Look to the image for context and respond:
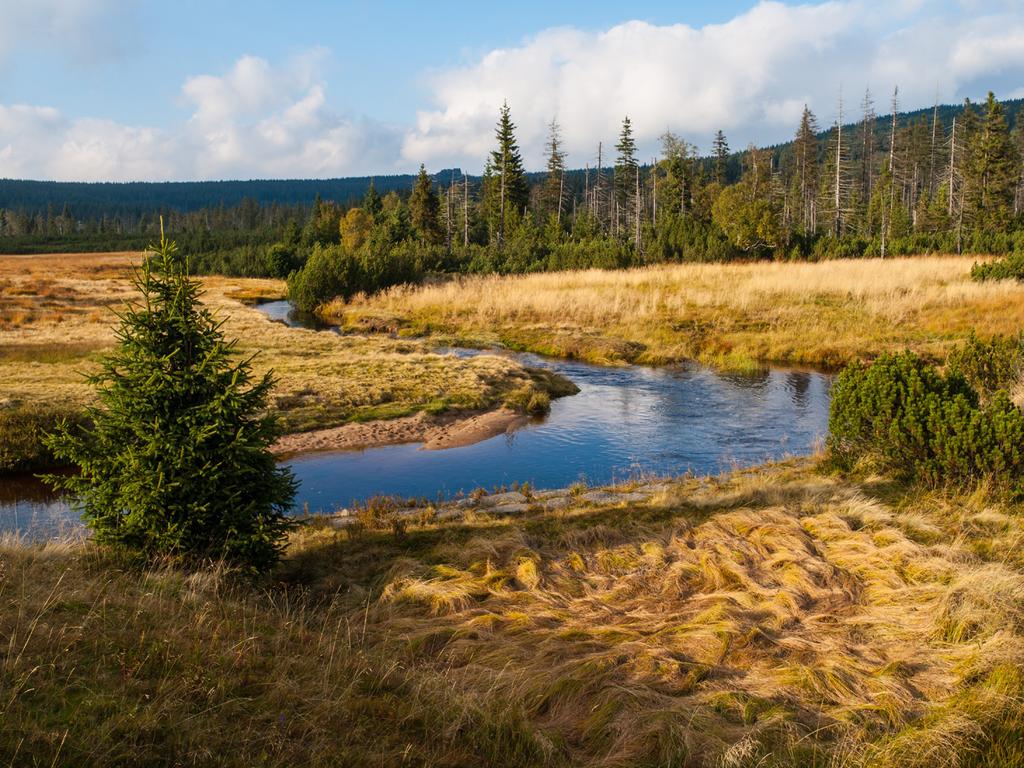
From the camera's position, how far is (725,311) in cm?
2788

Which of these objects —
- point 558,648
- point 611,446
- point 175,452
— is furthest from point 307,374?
point 558,648

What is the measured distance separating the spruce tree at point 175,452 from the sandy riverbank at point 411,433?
7.36 meters

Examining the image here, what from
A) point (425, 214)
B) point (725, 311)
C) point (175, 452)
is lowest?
point (175, 452)

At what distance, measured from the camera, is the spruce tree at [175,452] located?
6.39 m

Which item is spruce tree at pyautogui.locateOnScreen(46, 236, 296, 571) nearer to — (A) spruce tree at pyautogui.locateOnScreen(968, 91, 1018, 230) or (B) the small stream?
(B) the small stream

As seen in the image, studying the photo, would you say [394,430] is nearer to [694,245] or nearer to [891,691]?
[891,691]

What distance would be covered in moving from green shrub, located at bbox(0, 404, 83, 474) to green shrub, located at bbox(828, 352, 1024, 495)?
12643 mm

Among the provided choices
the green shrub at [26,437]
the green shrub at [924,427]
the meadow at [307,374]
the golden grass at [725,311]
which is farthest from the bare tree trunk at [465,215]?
the green shrub at [924,427]

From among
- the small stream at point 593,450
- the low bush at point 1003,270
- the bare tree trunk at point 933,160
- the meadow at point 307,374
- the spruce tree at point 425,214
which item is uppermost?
the bare tree trunk at point 933,160

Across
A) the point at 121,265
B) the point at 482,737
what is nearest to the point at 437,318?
the point at 482,737

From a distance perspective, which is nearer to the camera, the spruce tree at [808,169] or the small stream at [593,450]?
the small stream at [593,450]

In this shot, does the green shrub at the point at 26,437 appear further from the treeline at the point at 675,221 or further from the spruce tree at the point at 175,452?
the treeline at the point at 675,221

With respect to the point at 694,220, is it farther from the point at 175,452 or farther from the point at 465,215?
the point at 175,452

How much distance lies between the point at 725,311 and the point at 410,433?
16833mm
